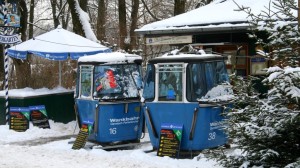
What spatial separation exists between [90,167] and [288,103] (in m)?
4.84

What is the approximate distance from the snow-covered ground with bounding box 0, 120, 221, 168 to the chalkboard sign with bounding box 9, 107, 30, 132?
70 centimetres

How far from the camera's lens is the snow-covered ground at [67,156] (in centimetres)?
970

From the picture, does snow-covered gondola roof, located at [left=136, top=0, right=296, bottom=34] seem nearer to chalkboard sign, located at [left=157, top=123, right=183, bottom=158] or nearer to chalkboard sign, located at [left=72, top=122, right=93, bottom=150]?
chalkboard sign, located at [left=157, top=123, right=183, bottom=158]

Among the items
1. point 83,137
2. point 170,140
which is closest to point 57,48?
point 83,137

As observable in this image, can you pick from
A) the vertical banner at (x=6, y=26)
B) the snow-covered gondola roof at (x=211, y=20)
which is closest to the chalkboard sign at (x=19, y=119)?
the vertical banner at (x=6, y=26)

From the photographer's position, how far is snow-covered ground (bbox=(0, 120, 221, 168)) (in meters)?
9.70

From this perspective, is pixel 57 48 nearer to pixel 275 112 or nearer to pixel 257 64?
pixel 257 64

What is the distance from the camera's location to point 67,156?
1071cm

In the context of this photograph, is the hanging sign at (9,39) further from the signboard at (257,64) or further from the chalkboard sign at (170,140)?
the chalkboard sign at (170,140)

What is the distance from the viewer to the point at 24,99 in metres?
14.8

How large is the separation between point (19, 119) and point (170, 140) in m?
5.85

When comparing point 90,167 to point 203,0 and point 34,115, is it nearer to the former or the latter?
point 34,115

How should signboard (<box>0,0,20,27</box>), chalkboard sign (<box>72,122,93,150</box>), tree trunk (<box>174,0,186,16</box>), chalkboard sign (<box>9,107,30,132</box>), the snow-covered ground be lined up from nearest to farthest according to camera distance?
1. the snow-covered ground
2. chalkboard sign (<box>72,122,93,150</box>)
3. chalkboard sign (<box>9,107,30,132</box>)
4. signboard (<box>0,0,20,27</box>)
5. tree trunk (<box>174,0,186,16</box>)

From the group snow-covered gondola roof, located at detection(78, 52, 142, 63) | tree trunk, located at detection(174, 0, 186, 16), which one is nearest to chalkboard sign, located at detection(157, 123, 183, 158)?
snow-covered gondola roof, located at detection(78, 52, 142, 63)
